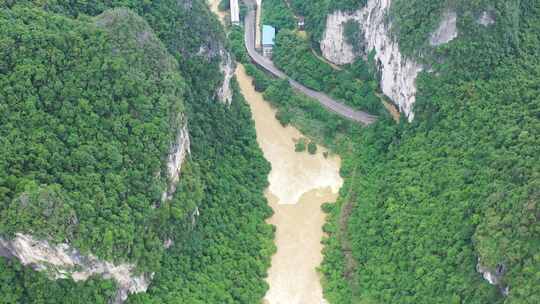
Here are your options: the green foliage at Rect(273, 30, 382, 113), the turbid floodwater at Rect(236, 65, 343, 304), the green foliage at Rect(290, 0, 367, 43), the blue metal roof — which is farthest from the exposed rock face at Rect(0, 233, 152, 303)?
the green foliage at Rect(290, 0, 367, 43)

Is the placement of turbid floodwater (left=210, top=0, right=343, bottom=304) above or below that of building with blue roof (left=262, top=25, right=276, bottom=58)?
below

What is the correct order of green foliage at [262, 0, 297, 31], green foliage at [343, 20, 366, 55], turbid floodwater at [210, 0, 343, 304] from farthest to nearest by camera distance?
green foliage at [262, 0, 297, 31] → green foliage at [343, 20, 366, 55] → turbid floodwater at [210, 0, 343, 304]

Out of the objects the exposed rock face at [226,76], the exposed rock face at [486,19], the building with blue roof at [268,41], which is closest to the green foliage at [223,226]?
the exposed rock face at [226,76]

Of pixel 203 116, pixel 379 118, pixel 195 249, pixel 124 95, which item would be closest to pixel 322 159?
pixel 379 118

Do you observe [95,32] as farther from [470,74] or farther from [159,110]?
[470,74]

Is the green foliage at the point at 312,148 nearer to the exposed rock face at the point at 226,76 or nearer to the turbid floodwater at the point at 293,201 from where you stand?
the turbid floodwater at the point at 293,201

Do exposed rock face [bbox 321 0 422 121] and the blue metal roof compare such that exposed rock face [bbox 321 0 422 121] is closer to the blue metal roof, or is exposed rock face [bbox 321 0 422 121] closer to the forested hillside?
the blue metal roof
